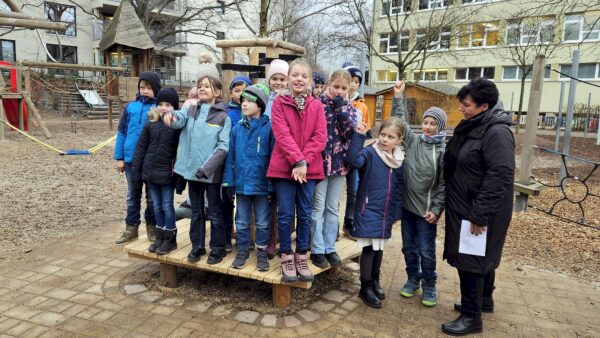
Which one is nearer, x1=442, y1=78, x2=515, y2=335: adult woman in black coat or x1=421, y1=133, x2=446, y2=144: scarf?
x1=442, y1=78, x2=515, y2=335: adult woman in black coat

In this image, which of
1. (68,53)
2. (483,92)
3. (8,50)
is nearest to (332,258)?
(483,92)

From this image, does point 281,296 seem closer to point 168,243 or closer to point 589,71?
point 168,243

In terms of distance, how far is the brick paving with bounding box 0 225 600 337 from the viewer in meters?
3.28

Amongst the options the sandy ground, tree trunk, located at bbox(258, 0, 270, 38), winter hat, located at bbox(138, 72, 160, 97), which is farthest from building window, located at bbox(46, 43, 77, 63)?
winter hat, located at bbox(138, 72, 160, 97)

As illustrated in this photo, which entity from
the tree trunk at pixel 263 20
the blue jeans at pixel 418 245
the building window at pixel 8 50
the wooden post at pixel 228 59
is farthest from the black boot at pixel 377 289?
the building window at pixel 8 50

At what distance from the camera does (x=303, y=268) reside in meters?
3.50

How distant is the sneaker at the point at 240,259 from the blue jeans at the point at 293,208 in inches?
12.9

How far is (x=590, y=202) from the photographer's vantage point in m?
7.72

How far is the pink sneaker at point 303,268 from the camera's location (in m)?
3.44

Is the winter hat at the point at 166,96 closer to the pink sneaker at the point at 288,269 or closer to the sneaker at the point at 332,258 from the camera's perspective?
the pink sneaker at the point at 288,269

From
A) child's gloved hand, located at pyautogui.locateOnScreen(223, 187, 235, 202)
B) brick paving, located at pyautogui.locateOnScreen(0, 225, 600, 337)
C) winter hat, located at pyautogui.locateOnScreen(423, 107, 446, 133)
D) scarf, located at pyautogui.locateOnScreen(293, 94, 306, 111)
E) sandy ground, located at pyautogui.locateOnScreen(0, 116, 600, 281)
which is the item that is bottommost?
brick paving, located at pyautogui.locateOnScreen(0, 225, 600, 337)

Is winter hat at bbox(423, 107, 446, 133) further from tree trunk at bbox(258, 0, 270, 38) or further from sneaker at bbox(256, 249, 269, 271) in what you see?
tree trunk at bbox(258, 0, 270, 38)

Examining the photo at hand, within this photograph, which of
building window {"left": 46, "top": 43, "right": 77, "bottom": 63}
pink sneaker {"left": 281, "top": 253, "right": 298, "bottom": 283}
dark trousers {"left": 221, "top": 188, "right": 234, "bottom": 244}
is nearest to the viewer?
pink sneaker {"left": 281, "top": 253, "right": 298, "bottom": 283}

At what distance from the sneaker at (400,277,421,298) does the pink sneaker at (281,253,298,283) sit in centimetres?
111
